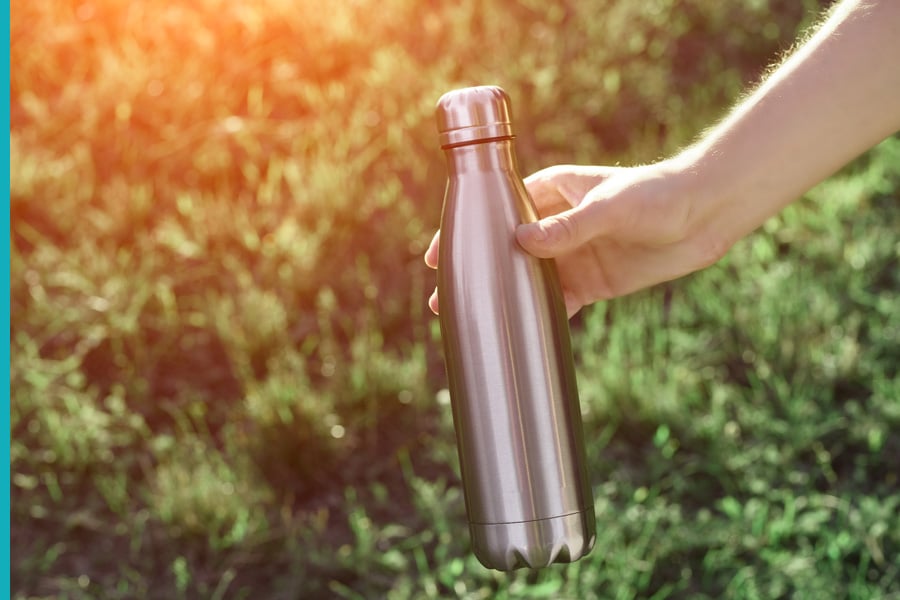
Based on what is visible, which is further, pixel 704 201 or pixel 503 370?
pixel 704 201

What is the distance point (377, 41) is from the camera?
4539mm

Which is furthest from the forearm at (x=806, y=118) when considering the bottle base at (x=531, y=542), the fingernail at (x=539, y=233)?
the bottle base at (x=531, y=542)

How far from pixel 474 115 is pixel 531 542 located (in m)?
0.59

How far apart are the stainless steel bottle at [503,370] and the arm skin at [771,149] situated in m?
0.13

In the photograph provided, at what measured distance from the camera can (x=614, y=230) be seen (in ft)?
5.84

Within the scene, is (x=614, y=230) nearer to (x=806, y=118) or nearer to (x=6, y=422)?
(x=806, y=118)

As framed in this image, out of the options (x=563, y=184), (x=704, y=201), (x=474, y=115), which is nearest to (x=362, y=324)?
(x=563, y=184)

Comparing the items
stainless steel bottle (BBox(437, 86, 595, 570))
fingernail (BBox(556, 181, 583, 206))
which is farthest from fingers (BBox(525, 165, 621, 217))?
stainless steel bottle (BBox(437, 86, 595, 570))

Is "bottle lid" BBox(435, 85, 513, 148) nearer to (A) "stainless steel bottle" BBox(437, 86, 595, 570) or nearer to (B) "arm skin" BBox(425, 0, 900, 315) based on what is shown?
(A) "stainless steel bottle" BBox(437, 86, 595, 570)

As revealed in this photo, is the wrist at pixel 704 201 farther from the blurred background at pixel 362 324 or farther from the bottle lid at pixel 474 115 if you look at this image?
the blurred background at pixel 362 324

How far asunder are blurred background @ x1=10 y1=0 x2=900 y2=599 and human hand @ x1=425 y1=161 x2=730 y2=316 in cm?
96

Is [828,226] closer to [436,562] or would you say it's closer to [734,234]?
[436,562]

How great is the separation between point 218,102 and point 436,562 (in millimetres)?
2063

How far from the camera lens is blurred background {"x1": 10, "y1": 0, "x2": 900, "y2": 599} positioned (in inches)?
113
